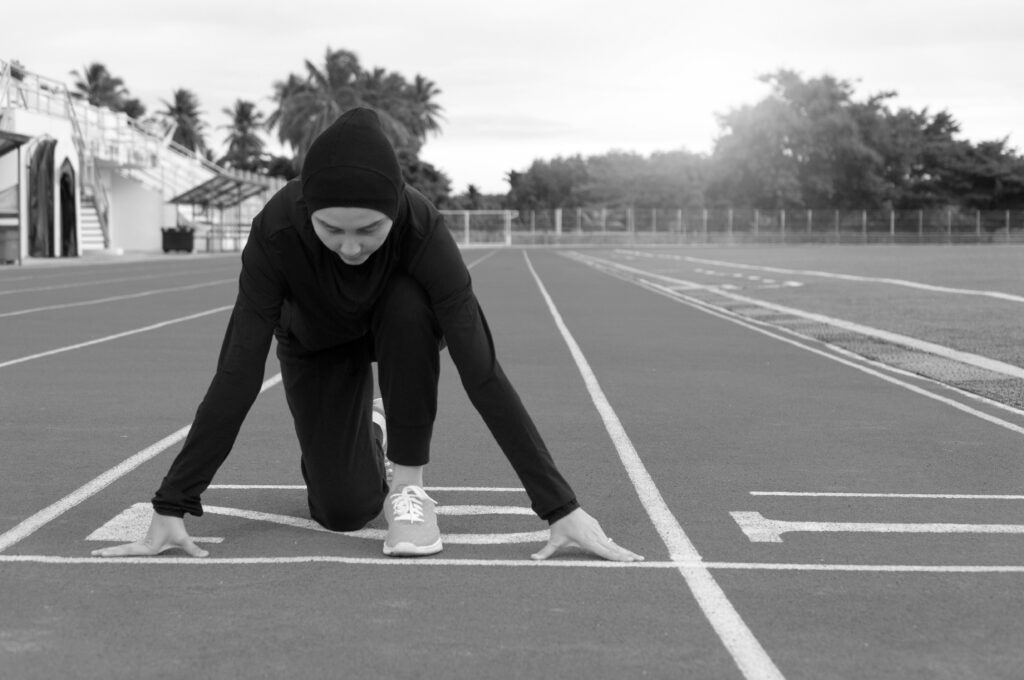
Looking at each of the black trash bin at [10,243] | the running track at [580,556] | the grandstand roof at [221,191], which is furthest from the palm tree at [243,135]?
the running track at [580,556]

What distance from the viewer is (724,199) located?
9681 cm

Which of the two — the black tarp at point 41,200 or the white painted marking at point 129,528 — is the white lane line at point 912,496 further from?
the black tarp at point 41,200

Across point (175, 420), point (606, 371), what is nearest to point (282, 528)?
point (175, 420)

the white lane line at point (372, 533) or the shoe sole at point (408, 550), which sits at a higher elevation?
the shoe sole at point (408, 550)

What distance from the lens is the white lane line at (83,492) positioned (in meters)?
4.98

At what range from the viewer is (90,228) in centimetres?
5469

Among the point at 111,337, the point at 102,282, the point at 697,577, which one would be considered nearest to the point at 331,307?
the point at 697,577

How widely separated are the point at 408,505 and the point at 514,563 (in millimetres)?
421

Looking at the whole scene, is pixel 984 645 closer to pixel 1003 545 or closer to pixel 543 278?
pixel 1003 545

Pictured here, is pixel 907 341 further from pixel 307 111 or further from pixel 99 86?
pixel 99 86

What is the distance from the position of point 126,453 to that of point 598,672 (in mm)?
4055

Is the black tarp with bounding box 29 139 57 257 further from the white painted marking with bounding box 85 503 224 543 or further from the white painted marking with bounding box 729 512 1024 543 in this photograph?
the white painted marking with bounding box 729 512 1024 543

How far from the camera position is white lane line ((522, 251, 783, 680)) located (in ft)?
11.7

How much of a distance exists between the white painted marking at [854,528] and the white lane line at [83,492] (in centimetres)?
241
